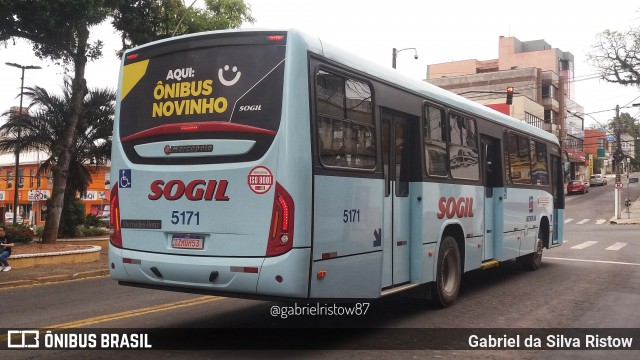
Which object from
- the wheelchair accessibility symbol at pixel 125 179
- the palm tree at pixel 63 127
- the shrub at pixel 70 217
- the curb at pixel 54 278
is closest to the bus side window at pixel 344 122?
the wheelchair accessibility symbol at pixel 125 179

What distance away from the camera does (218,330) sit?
277 inches

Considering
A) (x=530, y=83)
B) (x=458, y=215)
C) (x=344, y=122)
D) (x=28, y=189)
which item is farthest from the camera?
(x=530, y=83)

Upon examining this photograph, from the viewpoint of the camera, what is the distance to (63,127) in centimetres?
2027

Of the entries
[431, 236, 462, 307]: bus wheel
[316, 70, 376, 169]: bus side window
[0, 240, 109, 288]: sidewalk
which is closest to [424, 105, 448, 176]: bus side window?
[431, 236, 462, 307]: bus wheel

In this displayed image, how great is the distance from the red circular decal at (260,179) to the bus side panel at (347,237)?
473 mm

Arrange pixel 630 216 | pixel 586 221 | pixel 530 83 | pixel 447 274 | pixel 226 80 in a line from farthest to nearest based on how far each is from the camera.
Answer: pixel 530 83, pixel 630 216, pixel 586 221, pixel 447 274, pixel 226 80

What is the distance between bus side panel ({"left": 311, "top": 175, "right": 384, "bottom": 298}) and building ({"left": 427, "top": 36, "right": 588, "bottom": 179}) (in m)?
56.8

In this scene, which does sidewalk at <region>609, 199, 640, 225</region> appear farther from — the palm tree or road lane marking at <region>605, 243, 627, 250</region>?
the palm tree

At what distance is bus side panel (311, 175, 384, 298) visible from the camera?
5.83 metres

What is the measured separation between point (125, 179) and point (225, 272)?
179cm

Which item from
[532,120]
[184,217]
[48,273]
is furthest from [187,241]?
[532,120]

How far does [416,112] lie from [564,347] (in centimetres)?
335

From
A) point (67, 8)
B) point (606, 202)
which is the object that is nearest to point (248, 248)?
point (67, 8)

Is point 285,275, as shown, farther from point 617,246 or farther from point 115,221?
point 617,246
